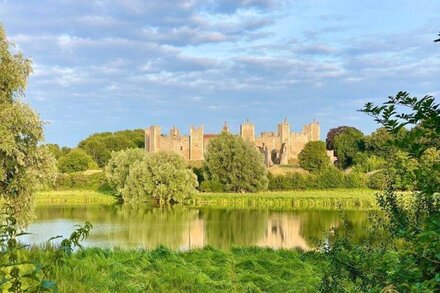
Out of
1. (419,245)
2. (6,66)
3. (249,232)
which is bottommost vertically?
(249,232)

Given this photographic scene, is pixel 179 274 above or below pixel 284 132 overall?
below

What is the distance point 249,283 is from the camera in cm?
689

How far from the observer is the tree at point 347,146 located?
208ft

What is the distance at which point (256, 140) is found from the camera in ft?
241

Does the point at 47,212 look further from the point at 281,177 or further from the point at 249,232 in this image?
the point at 281,177

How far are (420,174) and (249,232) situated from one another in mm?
21880

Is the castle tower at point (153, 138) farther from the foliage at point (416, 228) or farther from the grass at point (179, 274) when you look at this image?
the foliage at point (416, 228)

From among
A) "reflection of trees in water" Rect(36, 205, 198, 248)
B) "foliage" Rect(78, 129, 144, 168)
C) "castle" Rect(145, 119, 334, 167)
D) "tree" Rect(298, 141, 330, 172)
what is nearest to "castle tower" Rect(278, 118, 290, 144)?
"castle" Rect(145, 119, 334, 167)

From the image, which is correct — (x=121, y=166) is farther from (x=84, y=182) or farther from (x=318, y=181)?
(x=318, y=181)

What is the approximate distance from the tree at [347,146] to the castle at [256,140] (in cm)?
270

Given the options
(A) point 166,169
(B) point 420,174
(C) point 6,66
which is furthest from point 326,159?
(B) point 420,174

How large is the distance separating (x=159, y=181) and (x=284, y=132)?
3625 centimetres

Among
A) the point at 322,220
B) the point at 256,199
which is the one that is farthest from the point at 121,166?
the point at 322,220

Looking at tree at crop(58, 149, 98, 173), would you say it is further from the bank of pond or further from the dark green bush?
the bank of pond
